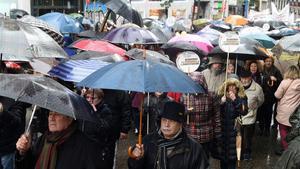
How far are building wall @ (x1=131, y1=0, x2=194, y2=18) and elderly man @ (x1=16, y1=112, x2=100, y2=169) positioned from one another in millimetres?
41776

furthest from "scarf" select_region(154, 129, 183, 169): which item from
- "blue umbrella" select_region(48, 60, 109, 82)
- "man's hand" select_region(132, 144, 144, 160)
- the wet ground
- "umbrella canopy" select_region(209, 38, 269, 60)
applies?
"umbrella canopy" select_region(209, 38, 269, 60)

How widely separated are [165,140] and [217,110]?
217cm

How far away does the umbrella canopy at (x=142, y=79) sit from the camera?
4070 mm

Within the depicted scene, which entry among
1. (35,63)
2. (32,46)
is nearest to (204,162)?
(32,46)

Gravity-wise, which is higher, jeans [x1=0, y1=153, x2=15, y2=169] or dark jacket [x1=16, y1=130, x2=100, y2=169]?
dark jacket [x1=16, y1=130, x2=100, y2=169]

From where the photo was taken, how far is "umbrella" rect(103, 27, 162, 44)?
9.70 meters

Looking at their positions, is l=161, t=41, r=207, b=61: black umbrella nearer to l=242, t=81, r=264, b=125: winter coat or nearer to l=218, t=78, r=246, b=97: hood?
l=242, t=81, r=264, b=125: winter coat

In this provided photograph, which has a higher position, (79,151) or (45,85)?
(45,85)

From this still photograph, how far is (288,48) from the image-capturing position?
28.1 feet

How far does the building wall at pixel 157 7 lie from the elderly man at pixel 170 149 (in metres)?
41.5

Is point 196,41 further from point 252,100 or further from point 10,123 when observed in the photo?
point 10,123

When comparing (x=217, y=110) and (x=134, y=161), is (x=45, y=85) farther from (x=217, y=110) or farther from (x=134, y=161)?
(x=217, y=110)

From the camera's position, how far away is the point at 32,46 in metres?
4.75

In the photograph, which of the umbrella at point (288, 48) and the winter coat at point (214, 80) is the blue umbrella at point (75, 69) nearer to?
the winter coat at point (214, 80)
